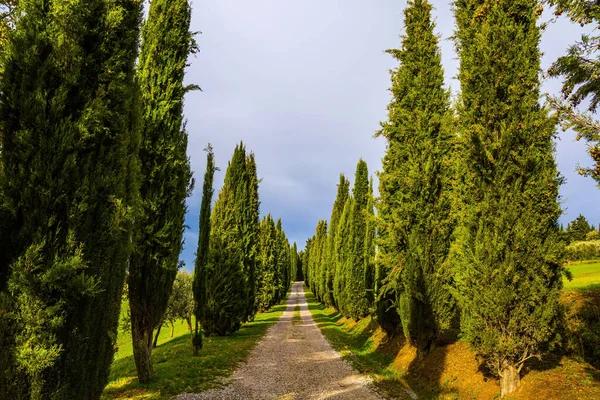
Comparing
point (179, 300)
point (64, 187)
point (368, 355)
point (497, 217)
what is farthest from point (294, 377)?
point (179, 300)

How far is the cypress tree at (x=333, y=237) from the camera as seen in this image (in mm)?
33750

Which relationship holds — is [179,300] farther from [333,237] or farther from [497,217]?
[333,237]

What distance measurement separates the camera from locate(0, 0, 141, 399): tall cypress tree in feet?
12.1

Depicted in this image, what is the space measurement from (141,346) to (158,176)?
439cm


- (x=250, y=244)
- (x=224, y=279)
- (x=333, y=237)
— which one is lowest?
(x=224, y=279)

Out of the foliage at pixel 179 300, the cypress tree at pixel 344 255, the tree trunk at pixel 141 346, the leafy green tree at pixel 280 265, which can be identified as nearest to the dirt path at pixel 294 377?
the tree trunk at pixel 141 346

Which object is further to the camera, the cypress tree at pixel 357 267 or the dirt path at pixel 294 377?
the cypress tree at pixel 357 267

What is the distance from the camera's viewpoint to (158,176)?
8.49 metres

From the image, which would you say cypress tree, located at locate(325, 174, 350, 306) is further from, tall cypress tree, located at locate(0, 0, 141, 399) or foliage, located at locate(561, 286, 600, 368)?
tall cypress tree, located at locate(0, 0, 141, 399)

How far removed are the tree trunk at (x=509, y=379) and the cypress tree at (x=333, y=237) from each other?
83.9 ft

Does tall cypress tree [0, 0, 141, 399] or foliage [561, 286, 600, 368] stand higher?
tall cypress tree [0, 0, 141, 399]

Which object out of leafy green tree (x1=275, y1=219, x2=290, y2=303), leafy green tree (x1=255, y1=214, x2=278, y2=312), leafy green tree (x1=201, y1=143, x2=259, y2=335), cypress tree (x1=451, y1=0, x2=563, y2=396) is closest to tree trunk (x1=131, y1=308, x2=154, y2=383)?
leafy green tree (x1=201, y1=143, x2=259, y2=335)

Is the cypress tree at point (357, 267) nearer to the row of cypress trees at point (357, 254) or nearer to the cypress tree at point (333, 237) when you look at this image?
the row of cypress trees at point (357, 254)

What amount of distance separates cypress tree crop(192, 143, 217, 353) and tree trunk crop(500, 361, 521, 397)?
9.50m
